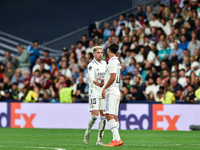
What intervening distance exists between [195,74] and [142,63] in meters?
2.69

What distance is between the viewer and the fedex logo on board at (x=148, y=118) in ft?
54.0

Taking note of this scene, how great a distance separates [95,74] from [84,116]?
7173 mm

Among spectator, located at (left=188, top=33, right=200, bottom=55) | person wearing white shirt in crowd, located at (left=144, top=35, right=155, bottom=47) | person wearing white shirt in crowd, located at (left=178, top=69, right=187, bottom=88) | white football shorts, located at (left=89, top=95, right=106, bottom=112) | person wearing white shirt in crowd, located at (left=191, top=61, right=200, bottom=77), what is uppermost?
person wearing white shirt in crowd, located at (left=144, top=35, right=155, bottom=47)

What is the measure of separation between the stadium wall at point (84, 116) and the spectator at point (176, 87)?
1.89 ft

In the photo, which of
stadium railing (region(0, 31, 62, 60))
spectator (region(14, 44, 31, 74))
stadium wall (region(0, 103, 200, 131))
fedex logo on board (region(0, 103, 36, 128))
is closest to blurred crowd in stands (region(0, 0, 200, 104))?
spectator (region(14, 44, 31, 74))

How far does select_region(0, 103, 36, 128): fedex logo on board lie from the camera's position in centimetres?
1764

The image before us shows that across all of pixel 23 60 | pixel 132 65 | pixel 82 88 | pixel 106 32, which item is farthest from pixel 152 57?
pixel 23 60

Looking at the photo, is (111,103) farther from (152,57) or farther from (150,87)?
(152,57)

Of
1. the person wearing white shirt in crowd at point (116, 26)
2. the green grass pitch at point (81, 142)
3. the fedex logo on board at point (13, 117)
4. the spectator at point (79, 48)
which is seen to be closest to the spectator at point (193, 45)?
the person wearing white shirt in crowd at point (116, 26)

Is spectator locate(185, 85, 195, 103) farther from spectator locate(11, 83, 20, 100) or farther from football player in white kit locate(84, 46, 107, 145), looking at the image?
spectator locate(11, 83, 20, 100)

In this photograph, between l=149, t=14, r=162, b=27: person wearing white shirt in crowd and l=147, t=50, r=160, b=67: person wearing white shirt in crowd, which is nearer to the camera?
l=147, t=50, r=160, b=67: person wearing white shirt in crowd

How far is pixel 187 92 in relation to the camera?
16.4 metres

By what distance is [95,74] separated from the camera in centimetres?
1027

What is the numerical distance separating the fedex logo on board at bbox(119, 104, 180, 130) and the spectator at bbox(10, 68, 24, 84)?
5.78m
